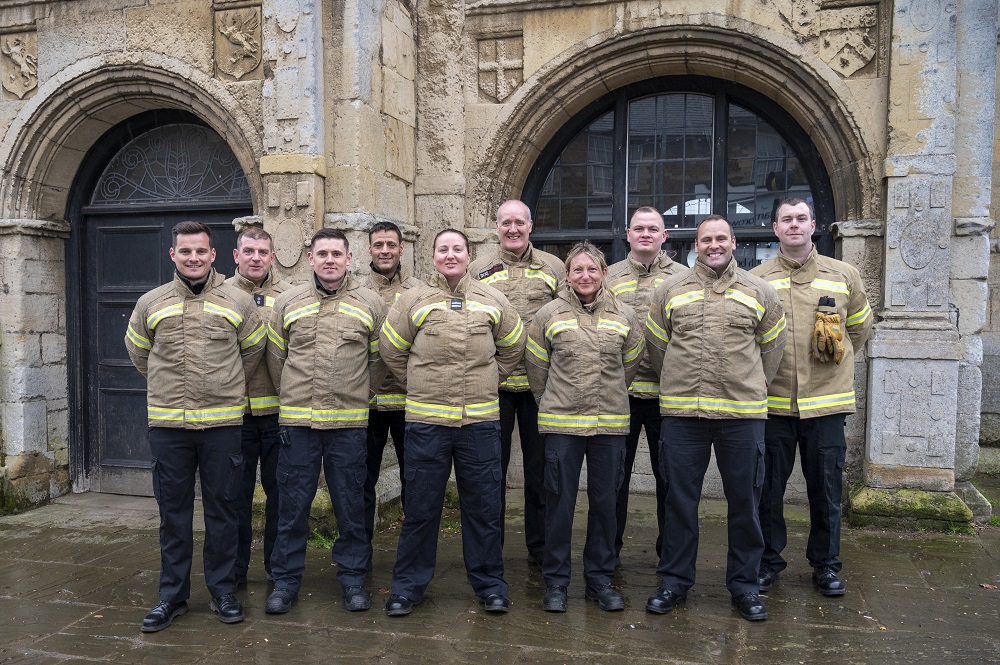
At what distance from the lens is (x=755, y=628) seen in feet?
13.1

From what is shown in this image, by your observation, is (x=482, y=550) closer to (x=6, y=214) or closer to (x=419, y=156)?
(x=419, y=156)

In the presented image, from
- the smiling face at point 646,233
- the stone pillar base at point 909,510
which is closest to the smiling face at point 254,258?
the smiling face at point 646,233

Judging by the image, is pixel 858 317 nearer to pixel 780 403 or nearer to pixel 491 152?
pixel 780 403

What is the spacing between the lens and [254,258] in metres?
4.63

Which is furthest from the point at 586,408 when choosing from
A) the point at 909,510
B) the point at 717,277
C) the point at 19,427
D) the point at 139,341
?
the point at 19,427

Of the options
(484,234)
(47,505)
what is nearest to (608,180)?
(484,234)

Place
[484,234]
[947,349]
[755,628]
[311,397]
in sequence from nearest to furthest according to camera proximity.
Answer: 1. [755,628]
2. [311,397]
3. [947,349]
4. [484,234]

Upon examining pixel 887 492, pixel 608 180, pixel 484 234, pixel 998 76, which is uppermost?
pixel 998 76

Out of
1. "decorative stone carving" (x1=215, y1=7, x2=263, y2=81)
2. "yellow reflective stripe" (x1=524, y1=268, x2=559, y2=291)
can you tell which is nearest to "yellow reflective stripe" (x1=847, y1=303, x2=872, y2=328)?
"yellow reflective stripe" (x1=524, y1=268, x2=559, y2=291)

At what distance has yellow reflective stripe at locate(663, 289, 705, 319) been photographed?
13.4 feet

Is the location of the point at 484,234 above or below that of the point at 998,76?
below

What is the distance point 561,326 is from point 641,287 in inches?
30.7

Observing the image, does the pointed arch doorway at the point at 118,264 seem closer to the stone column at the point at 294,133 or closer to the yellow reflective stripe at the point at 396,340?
the stone column at the point at 294,133

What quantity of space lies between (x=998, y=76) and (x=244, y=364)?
20.1ft
